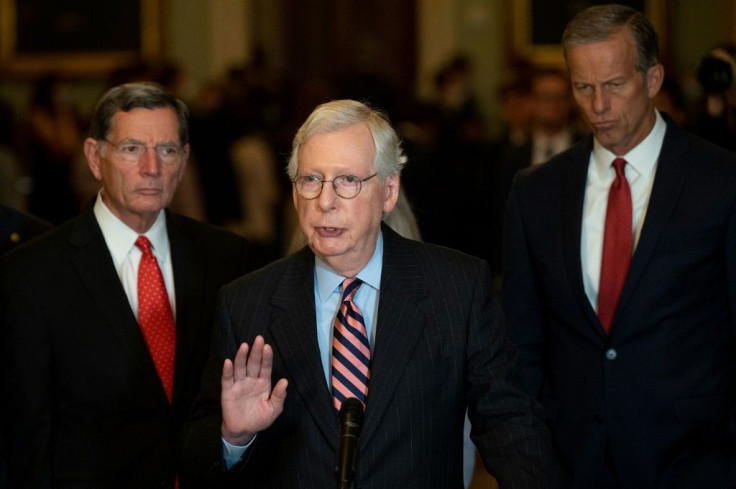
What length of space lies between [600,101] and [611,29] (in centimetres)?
24

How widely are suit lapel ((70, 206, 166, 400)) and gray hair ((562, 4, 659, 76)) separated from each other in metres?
1.65

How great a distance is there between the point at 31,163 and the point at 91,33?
5.00 meters

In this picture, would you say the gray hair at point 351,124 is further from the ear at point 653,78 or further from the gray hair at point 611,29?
the ear at point 653,78

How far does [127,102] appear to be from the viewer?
3.97 metres

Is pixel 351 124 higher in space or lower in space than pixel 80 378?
higher

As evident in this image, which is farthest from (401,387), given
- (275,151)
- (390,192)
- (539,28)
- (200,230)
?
(539,28)

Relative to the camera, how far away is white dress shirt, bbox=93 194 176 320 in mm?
3957

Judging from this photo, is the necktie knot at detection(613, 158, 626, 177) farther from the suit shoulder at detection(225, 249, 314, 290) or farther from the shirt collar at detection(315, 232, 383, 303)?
the suit shoulder at detection(225, 249, 314, 290)

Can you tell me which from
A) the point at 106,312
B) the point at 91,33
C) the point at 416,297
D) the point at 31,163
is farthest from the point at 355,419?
the point at 91,33

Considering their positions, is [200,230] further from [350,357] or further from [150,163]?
[350,357]

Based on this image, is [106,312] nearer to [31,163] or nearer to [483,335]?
[483,335]

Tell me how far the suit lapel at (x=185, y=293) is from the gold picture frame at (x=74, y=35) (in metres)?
9.18

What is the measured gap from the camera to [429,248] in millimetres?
3346

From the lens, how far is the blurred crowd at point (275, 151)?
730 cm
